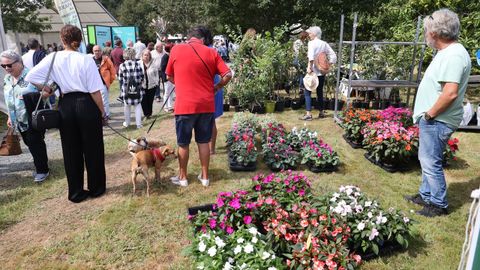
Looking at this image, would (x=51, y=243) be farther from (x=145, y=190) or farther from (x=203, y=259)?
(x=203, y=259)

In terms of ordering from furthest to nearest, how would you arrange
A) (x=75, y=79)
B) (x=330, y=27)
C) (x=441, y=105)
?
(x=330, y=27) < (x=75, y=79) < (x=441, y=105)

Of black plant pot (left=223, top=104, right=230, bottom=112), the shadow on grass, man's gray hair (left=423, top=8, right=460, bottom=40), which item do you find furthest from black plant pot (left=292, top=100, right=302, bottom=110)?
man's gray hair (left=423, top=8, right=460, bottom=40)

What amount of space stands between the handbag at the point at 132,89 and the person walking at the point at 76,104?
333 cm

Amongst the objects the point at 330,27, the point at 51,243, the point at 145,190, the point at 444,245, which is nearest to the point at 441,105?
the point at 444,245

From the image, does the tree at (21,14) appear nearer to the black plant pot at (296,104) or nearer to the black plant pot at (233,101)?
the black plant pot at (233,101)

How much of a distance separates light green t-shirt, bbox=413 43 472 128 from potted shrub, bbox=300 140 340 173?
150 cm

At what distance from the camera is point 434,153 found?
348cm

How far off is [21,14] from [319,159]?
21.8 m

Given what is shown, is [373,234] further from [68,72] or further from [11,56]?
[11,56]

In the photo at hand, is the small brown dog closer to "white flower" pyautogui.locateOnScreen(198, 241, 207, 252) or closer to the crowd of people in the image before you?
the crowd of people

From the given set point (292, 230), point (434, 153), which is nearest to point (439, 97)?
point (434, 153)

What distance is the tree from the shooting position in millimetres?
19331

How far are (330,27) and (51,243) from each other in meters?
17.6

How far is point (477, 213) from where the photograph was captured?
165 cm
